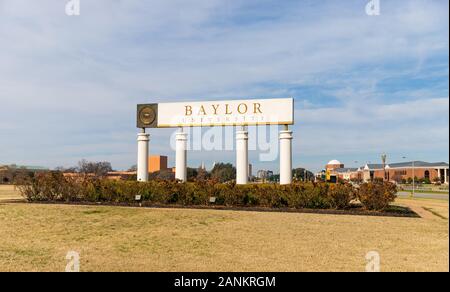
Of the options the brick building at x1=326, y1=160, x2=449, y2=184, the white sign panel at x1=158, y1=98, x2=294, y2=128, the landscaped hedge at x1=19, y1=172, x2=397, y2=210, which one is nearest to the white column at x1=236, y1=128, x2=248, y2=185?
the white sign panel at x1=158, y1=98, x2=294, y2=128

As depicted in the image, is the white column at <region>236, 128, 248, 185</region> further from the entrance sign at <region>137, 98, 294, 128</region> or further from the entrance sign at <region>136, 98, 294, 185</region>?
the entrance sign at <region>137, 98, 294, 128</region>

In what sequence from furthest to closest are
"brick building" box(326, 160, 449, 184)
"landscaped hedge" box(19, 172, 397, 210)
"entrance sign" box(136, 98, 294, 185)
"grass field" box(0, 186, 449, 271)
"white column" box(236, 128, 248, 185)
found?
"brick building" box(326, 160, 449, 184) < "white column" box(236, 128, 248, 185) < "entrance sign" box(136, 98, 294, 185) < "landscaped hedge" box(19, 172, 397, 210) < "grass field" box(0, 186, 449, 271)

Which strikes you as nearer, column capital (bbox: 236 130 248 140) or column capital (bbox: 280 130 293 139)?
column capital (bbox: 280 130 293 139)

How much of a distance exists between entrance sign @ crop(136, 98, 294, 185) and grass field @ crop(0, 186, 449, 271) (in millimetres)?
7394

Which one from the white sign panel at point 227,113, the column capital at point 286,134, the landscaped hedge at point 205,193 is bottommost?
the landscaped hedge at point 205,193

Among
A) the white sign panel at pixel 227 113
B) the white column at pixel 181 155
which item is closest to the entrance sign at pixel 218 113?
the white sign panel at pixel 227 113

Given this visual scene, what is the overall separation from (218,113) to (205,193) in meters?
5.72

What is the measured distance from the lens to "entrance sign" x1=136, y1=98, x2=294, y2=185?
784 inches

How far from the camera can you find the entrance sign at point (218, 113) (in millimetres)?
20172

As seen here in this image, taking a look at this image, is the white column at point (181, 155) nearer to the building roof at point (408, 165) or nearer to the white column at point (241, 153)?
the white column at point (241, 153)

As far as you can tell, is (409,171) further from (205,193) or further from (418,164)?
(205,193)

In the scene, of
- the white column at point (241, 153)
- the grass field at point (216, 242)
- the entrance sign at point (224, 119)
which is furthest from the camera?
the white column at point (241, 153)
